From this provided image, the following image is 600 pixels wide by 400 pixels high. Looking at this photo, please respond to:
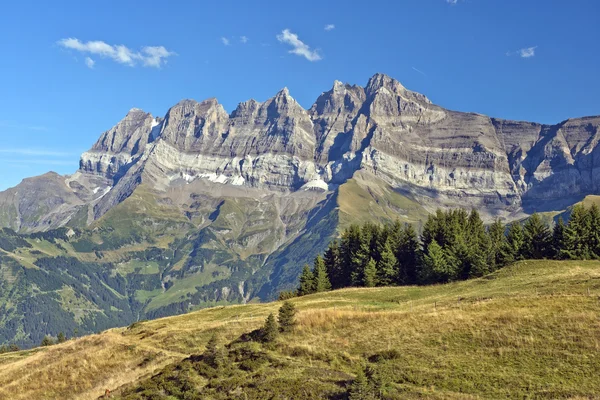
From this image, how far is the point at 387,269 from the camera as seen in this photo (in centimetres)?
10025

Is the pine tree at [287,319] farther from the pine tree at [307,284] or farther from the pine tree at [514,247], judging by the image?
the pine tree at [514,247]

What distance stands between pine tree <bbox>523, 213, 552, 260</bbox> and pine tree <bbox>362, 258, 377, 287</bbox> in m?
28.9

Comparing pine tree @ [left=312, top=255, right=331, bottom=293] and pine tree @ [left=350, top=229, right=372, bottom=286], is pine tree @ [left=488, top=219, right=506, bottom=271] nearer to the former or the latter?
pine tree @ [left=350, top=229, right=372, bottom=286]

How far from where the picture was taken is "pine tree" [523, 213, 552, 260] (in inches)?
3794

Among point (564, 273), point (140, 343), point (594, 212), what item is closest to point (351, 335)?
point (140, 343)

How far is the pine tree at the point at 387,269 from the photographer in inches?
3935

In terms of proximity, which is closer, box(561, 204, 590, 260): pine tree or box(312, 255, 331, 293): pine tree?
box(561, 204, 590, 260): pine tree

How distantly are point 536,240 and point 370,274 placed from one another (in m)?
32.9

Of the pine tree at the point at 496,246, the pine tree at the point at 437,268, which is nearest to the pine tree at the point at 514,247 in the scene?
the pine tree at the point at 496,246

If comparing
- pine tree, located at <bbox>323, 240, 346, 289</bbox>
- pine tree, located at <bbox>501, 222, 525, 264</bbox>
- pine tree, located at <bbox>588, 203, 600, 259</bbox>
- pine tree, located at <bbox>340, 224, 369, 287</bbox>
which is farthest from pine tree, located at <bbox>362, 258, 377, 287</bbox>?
pine tree, located at <bbox>588, 203, 600, 259</bbox>

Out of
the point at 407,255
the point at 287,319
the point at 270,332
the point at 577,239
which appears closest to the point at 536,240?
the point at 577,239

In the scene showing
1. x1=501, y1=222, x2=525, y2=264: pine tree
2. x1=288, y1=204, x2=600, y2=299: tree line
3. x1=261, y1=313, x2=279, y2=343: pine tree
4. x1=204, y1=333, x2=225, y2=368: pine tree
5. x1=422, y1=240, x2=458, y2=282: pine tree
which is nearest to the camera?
x1=204, y1=333, x2=225, y2=368: pine tree

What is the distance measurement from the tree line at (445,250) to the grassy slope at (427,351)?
30998 mm

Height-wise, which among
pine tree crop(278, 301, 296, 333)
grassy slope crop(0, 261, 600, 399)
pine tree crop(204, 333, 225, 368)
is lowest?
grassy slope crop(0, 261, 600, 399)
